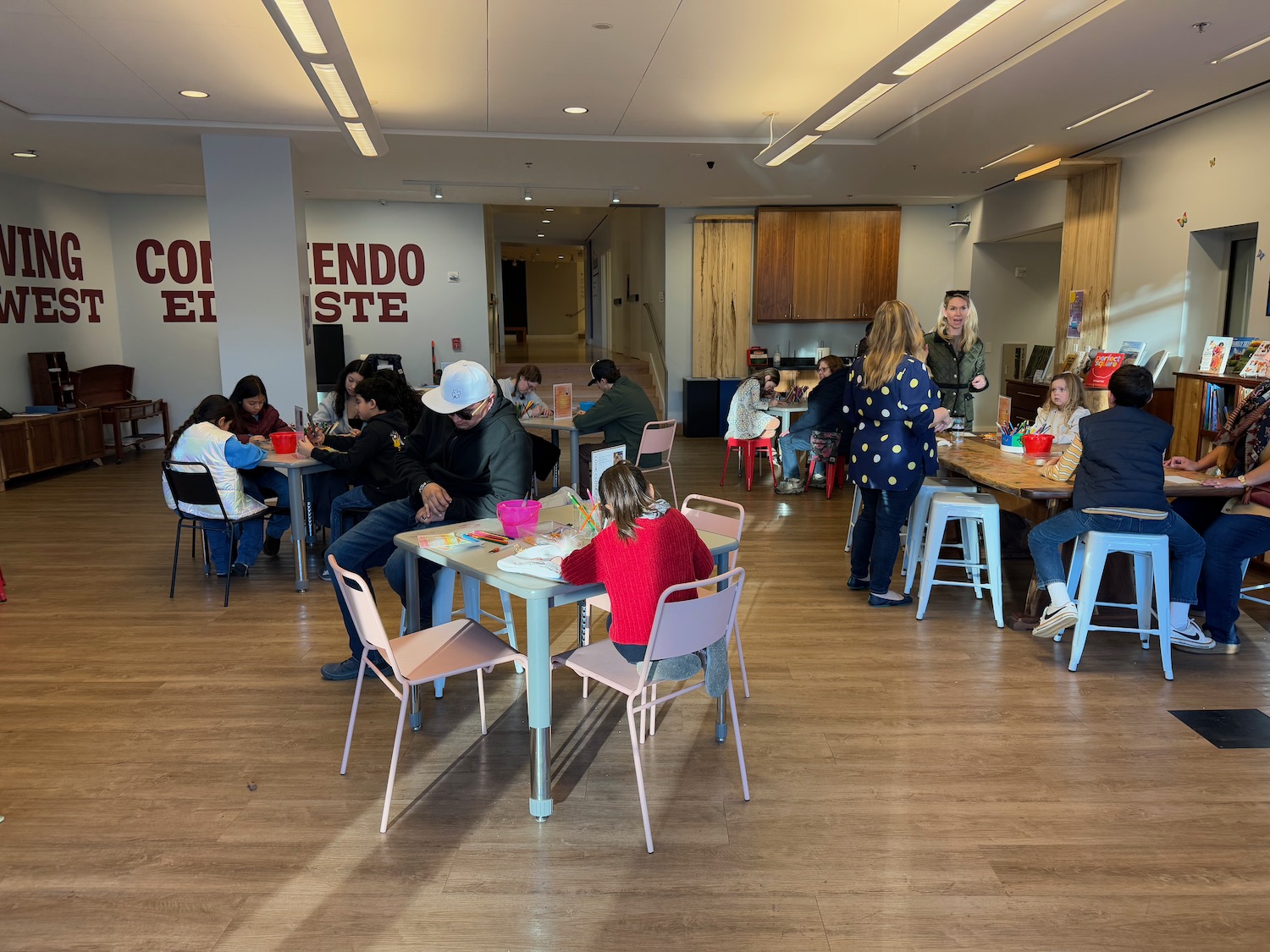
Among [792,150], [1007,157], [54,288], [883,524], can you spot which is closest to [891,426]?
[883,524]

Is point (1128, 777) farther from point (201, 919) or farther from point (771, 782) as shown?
point (201, 919)

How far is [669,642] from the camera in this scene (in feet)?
8.78

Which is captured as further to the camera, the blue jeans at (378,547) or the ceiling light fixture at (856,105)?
the ceiling light fixture at (856,105)

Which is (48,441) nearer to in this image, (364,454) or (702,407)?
(364,454)

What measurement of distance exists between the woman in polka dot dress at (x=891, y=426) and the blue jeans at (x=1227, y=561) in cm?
137

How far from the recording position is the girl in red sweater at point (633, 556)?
273 cm

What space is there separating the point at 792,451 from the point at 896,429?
3.32 m

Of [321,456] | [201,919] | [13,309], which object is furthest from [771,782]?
[13,309]

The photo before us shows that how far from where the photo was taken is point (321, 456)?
5.22 metres

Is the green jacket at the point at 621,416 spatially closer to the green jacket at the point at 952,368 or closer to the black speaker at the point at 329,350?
the green jacket at the point at 952,368

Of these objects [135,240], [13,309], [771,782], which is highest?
[135,240]

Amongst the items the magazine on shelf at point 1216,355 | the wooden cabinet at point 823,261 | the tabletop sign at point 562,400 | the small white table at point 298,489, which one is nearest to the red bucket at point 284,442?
the small white table at point 298,489

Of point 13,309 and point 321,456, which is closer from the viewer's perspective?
point 321,456

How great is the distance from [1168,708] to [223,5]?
5615 mm
